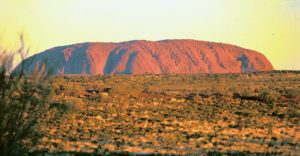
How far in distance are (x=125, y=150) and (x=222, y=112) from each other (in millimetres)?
16184

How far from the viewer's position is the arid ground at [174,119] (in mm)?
21188

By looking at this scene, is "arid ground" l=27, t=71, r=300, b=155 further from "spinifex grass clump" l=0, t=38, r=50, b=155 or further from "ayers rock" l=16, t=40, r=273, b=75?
"ayers rock" l=16, t=40, r=273, b=75

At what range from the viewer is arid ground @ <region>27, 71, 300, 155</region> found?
21.2 m

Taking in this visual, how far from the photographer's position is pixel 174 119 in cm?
3134

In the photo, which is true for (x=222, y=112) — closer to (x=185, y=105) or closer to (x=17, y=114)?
(x=185, y=105)

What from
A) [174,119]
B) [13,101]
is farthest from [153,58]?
[13,101]

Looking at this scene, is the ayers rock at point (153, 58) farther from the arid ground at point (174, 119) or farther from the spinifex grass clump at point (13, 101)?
the spinifex grass clump at point (13, 101)

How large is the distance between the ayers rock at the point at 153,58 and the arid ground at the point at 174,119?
47823 mm

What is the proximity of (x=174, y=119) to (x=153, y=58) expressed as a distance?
7888cm

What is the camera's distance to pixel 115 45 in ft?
385

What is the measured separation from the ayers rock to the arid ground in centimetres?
4782

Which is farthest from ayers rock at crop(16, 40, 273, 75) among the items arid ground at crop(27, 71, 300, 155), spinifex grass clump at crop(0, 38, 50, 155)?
spinifex grass clump at crop(0, 38, 50, 155)

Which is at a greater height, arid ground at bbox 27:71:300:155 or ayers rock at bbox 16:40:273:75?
ayers rock at bbox 16:40:273:75

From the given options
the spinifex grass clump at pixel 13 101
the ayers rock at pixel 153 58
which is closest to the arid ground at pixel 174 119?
the spinifex grass clump at pixel 13 101
